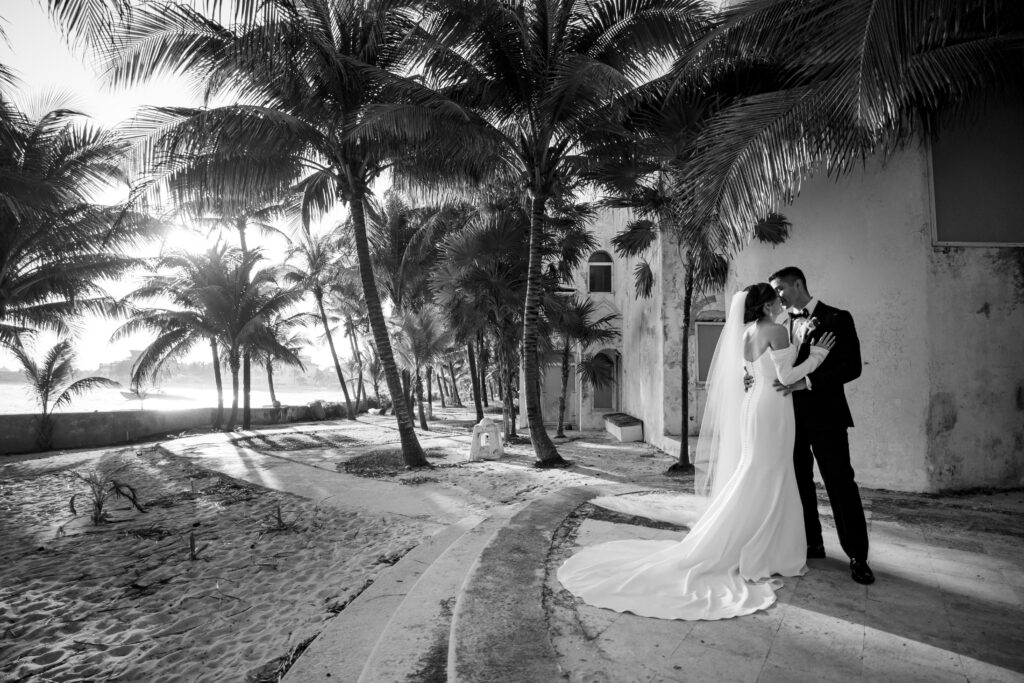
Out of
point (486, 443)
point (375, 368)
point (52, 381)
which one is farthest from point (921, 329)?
point (375, 368)

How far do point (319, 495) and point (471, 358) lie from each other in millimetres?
10901

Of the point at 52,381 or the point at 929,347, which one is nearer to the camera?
the point at 929,347

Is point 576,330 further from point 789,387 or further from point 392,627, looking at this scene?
point 392,627

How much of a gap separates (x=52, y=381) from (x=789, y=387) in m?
21.0

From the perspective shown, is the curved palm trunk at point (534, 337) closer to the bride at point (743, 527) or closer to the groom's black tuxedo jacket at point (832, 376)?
the bride at point (743, 527)

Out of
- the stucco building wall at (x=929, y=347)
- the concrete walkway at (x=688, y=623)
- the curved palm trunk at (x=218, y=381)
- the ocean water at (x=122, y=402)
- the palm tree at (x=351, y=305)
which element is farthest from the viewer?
the ocean water at (x=122, y=402)

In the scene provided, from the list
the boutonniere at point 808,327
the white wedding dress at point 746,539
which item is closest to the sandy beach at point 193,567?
the white wedding dress at point 746,539

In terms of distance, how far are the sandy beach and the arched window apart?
9.61m

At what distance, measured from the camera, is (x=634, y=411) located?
51.3ft

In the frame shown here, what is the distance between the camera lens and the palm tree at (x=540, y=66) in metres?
8.62

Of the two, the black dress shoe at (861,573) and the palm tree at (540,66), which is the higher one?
the palm tree at (540,66)

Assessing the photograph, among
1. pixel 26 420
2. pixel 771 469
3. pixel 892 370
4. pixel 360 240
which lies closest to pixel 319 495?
pixel 360 240

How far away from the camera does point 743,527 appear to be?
3.44 meters

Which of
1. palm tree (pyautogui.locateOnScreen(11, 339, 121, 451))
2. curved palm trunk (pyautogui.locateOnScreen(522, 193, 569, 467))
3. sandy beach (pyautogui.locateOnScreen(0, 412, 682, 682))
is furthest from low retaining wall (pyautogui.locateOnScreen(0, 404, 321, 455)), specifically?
curved palm trunk (pyautogui.locateOnScreen(522, 193, 569, 467))
